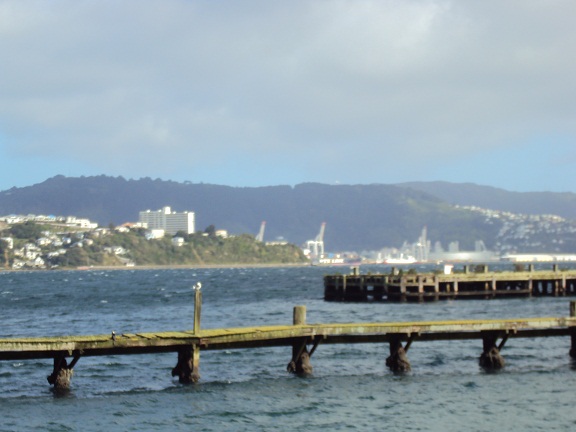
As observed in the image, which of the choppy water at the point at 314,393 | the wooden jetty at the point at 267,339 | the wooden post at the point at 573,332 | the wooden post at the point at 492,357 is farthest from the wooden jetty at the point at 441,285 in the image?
the wooden jetty at the point at 267,339

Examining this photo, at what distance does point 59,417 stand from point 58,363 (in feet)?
12.6

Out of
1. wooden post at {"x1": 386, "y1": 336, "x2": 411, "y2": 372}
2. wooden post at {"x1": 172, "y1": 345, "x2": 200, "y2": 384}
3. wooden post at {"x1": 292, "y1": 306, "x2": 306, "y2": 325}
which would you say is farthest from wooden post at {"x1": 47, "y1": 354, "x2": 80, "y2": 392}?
wooden post at {"x1": 386, "y1": 336, "x2": 411, "y2": 372}

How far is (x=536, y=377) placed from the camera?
37375 millimetres

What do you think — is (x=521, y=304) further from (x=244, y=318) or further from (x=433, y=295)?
(x=244, y=318)

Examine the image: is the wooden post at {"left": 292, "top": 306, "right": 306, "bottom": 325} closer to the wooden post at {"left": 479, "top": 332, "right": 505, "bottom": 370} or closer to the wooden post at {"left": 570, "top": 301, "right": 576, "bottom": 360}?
the wooden post at {"left": 479, "top": 332, "right": 505, "bottom": 370}

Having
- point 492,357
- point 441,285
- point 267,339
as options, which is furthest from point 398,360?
point 441,285

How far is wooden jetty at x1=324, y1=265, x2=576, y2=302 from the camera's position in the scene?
303 ft

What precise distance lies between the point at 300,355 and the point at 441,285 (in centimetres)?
6121

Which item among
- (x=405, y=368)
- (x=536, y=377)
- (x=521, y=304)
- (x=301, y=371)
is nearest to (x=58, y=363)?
(x=301, y=371)

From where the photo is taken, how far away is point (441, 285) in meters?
96.1

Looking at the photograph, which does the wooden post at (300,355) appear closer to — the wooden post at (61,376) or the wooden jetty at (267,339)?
the wooden jetty at (267,339)

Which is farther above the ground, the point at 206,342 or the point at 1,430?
the point at 206,342

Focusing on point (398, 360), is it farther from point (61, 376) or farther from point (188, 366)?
point (61, 376)

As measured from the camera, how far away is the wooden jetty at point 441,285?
303 feet
